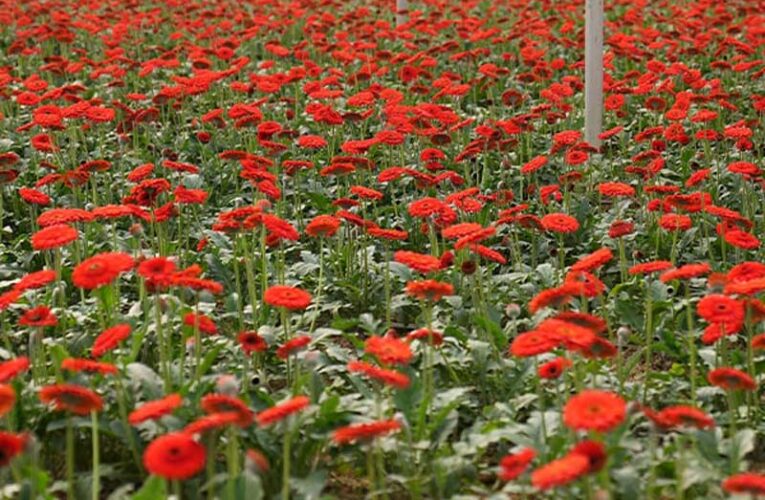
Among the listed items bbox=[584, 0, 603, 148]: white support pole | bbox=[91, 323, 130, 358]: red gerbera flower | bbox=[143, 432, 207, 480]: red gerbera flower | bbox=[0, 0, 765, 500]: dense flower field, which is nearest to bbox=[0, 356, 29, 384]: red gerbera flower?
bbox=[0, 0, 765, 500]: dense flower field

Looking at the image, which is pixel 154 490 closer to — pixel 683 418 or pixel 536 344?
pixel 536 344

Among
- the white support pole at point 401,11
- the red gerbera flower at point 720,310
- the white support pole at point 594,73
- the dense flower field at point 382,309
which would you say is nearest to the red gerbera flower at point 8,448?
the dense flower field at point 382,309

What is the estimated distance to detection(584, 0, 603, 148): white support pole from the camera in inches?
268

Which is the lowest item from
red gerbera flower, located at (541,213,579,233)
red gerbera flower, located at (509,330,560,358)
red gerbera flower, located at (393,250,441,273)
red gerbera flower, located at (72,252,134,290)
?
red gerbera flower, located at (541,213,579,233)

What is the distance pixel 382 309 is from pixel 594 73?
258 centimetres

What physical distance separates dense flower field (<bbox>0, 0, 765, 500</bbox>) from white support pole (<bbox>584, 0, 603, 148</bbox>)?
0.17 meters

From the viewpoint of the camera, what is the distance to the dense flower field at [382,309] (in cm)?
313

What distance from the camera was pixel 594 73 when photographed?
681cm

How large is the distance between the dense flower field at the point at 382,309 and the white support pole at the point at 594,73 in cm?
17

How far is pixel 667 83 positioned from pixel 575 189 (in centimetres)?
154

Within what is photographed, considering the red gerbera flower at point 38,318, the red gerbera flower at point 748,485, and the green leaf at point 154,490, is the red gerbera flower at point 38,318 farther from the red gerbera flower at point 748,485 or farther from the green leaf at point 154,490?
the red gerbera flower at point 748,485

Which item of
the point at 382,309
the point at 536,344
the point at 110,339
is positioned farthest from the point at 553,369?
the point at 382,309

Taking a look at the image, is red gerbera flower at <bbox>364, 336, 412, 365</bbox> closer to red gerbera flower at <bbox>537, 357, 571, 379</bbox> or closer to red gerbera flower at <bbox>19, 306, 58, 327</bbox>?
red gerbera flower at <bbox>537, 357, 571, 379</bbox>

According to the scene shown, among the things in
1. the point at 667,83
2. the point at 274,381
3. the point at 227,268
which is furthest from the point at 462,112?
the point at 274,381
